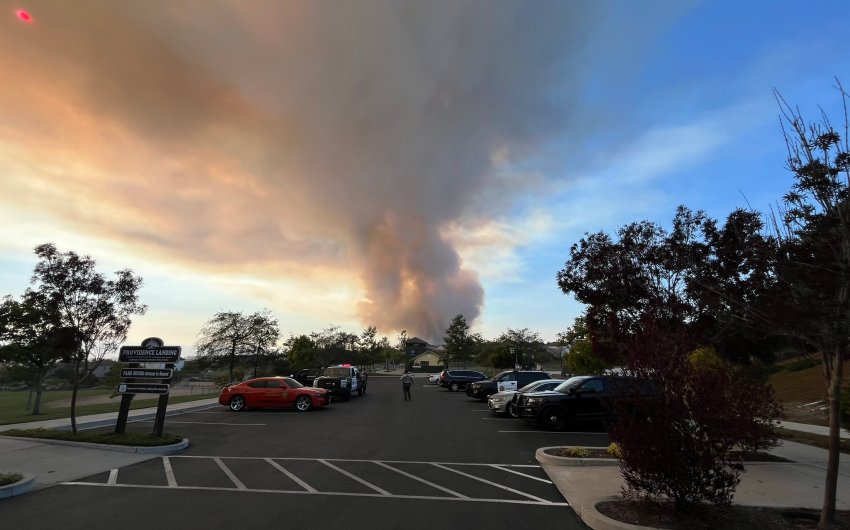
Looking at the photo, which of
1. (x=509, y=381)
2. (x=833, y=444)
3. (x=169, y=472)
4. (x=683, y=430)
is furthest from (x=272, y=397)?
(x=833, y=444)

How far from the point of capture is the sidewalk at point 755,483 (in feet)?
21.5

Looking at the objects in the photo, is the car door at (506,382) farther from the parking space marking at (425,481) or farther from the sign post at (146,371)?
the sign post at (146,371)

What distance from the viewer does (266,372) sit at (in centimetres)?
4906

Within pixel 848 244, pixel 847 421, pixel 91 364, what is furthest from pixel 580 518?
pixel 91 364

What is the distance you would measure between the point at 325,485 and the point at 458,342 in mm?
81285

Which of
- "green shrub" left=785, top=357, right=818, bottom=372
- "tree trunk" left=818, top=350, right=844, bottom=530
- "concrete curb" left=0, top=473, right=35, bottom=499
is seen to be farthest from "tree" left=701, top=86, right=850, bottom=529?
"green shrub" left=785, top=357, right=818, bottom=372

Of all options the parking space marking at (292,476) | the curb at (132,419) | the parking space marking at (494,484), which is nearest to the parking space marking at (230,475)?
the parking space marking at (292,476)

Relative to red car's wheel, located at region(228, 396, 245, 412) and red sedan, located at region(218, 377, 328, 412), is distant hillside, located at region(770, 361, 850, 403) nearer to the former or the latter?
red sedan, located at region(218, 377, 328, 412)

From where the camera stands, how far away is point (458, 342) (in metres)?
88.1

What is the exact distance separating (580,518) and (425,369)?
9499cm

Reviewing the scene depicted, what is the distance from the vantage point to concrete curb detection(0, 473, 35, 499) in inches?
283

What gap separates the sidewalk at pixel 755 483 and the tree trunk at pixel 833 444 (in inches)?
46.2

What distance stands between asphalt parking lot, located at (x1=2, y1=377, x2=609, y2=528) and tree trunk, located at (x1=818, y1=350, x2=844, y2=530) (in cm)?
284

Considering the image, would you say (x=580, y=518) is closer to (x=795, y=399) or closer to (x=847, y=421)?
(x=847, y=421)
